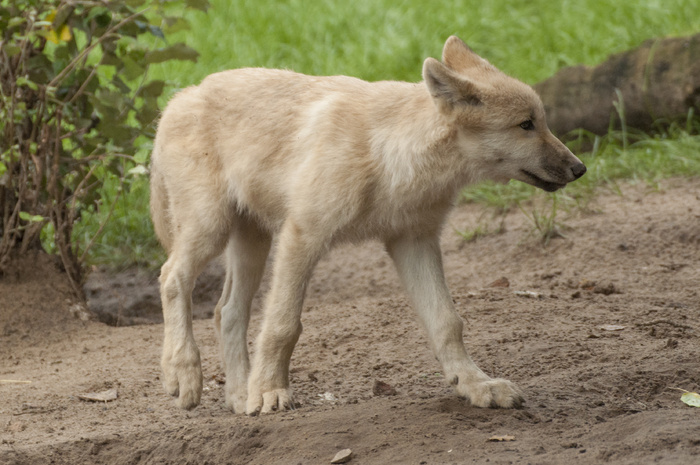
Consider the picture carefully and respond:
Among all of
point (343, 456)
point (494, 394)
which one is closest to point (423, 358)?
point (494, 394)

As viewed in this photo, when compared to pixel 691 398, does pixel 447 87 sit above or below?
above

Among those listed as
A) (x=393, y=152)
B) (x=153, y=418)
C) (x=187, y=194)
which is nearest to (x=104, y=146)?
(x=187, y=194)

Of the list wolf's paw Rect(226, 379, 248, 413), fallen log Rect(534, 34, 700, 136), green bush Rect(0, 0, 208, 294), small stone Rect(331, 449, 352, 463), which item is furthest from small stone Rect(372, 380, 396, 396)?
fallen log Rect(534, 34, 700, 136)

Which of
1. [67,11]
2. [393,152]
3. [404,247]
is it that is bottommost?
[404,247]

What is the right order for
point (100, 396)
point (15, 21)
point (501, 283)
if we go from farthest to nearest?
point (501, 283)
point (15, 21)
point (100, 396)

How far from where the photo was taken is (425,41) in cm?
1025

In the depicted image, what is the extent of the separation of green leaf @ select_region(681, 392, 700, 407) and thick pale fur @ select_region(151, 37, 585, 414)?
0.70 metres

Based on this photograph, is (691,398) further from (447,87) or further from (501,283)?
(501,283)

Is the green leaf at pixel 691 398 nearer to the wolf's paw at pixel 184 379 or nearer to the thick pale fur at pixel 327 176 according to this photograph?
the thick pale fur at pixel 327 176

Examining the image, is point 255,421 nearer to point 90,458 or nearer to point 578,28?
point 90,458

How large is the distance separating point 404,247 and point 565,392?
3.33 ft

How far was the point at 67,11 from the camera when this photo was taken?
5.62 m

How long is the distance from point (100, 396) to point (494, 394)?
2140 millimetres

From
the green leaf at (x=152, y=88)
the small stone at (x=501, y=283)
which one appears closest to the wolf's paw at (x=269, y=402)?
the small stone at (x=501, y=283)
